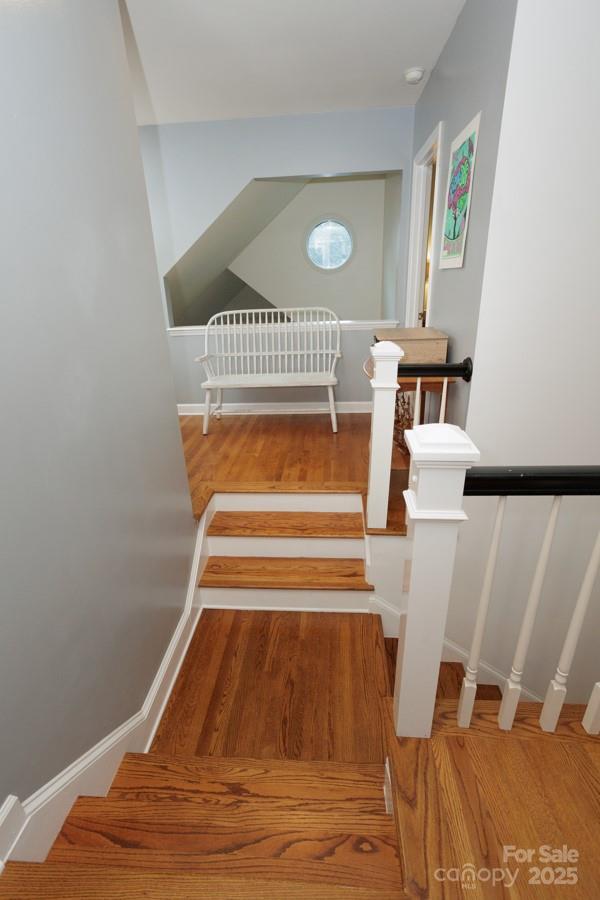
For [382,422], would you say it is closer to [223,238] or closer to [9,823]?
[9,823]

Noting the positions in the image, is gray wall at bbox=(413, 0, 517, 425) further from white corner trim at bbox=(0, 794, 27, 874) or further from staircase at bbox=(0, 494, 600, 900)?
white corner trim at bbox=(0, 794, 27, 874)

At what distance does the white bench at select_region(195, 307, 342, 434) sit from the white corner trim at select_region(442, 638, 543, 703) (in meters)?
1.82

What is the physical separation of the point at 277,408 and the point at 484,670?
268 cm

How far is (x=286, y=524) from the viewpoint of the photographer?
2.39 m

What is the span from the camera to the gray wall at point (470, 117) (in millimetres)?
1543

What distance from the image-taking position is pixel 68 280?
1086mm

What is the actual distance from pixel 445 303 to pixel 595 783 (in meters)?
2.01

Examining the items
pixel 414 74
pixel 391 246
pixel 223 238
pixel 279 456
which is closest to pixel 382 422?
pixel 279 456

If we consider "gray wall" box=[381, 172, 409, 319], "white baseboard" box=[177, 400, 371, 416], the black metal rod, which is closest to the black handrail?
the black metal rod

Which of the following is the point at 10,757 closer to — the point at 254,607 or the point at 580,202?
the point at 254,607

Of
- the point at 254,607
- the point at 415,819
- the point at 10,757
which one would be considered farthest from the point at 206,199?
the point at 415,819

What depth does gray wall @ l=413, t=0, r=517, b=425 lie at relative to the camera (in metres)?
1.54

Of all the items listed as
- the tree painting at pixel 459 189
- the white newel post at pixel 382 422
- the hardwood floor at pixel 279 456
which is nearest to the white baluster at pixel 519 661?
the white newel post at pixel 382 422

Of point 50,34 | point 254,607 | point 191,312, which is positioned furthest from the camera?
point 191,312
